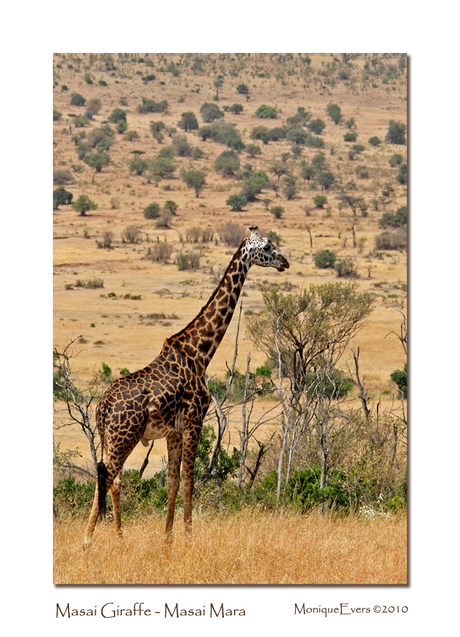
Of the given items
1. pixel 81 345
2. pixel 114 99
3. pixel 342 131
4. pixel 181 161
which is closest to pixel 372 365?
pixel 81 345

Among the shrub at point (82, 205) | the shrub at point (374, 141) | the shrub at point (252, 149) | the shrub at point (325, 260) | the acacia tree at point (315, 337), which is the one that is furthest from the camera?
the shrub at point (374, 141)

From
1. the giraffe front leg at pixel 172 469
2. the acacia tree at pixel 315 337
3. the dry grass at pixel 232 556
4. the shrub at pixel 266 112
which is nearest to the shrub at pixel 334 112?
the shrub at pixel 266 112

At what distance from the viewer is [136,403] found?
331 inches

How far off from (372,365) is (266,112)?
42024 mm

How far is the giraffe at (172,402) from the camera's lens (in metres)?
8.34

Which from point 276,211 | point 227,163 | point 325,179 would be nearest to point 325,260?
point 276,211

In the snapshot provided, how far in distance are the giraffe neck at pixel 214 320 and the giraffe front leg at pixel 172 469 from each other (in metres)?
0.93

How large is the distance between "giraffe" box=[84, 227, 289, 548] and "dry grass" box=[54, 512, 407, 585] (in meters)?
0.30

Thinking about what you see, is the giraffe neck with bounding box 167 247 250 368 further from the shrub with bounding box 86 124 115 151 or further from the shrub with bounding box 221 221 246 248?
A: the shrub with bounding box 86 124 115 151

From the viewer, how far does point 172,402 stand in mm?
8656

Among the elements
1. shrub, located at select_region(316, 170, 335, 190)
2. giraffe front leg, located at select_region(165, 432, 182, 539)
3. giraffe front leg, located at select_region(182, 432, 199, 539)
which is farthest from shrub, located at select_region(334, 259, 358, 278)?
giraffe front leg, located at select_region(182, 432, 199, 539)

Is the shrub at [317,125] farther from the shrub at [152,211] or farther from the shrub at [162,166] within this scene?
the shrub at [152,211]

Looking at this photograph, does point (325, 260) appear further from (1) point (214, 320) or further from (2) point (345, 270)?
(1) point (214, 320)

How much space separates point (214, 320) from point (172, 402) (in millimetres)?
1185
